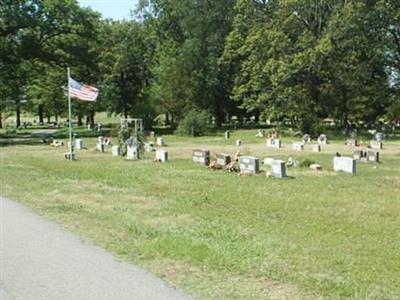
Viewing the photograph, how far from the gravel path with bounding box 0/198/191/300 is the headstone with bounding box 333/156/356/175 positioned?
1107 cm

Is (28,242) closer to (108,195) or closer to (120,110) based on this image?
(108,195)

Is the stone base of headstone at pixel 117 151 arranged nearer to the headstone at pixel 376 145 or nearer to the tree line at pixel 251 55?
the headstone at pixel 376 145

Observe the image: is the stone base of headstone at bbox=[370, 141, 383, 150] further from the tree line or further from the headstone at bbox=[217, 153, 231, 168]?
the headstone at bbox=[217, 153, 231, 168]

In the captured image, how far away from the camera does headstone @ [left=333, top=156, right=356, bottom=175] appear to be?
1825cm

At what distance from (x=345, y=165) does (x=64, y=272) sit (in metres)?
13.1

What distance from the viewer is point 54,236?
29.1ft

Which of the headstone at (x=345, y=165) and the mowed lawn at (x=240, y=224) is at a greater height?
the headstone at (x=345, y=165)

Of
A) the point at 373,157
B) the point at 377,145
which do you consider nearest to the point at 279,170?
the point at 373,157

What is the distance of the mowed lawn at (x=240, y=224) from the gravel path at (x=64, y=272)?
0.28 meters

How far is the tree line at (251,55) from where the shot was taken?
44.0 metres

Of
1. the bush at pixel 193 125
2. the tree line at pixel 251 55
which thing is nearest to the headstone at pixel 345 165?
the tree line at pixel 251 55

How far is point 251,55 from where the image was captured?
4809 centimetres

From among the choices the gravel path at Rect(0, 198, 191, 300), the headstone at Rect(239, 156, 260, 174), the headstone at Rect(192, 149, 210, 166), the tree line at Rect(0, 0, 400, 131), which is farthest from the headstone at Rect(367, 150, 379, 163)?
the tree line at Rect(0, 0, 400, 131)

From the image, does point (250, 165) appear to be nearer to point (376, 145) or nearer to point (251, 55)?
point (376, 145)
